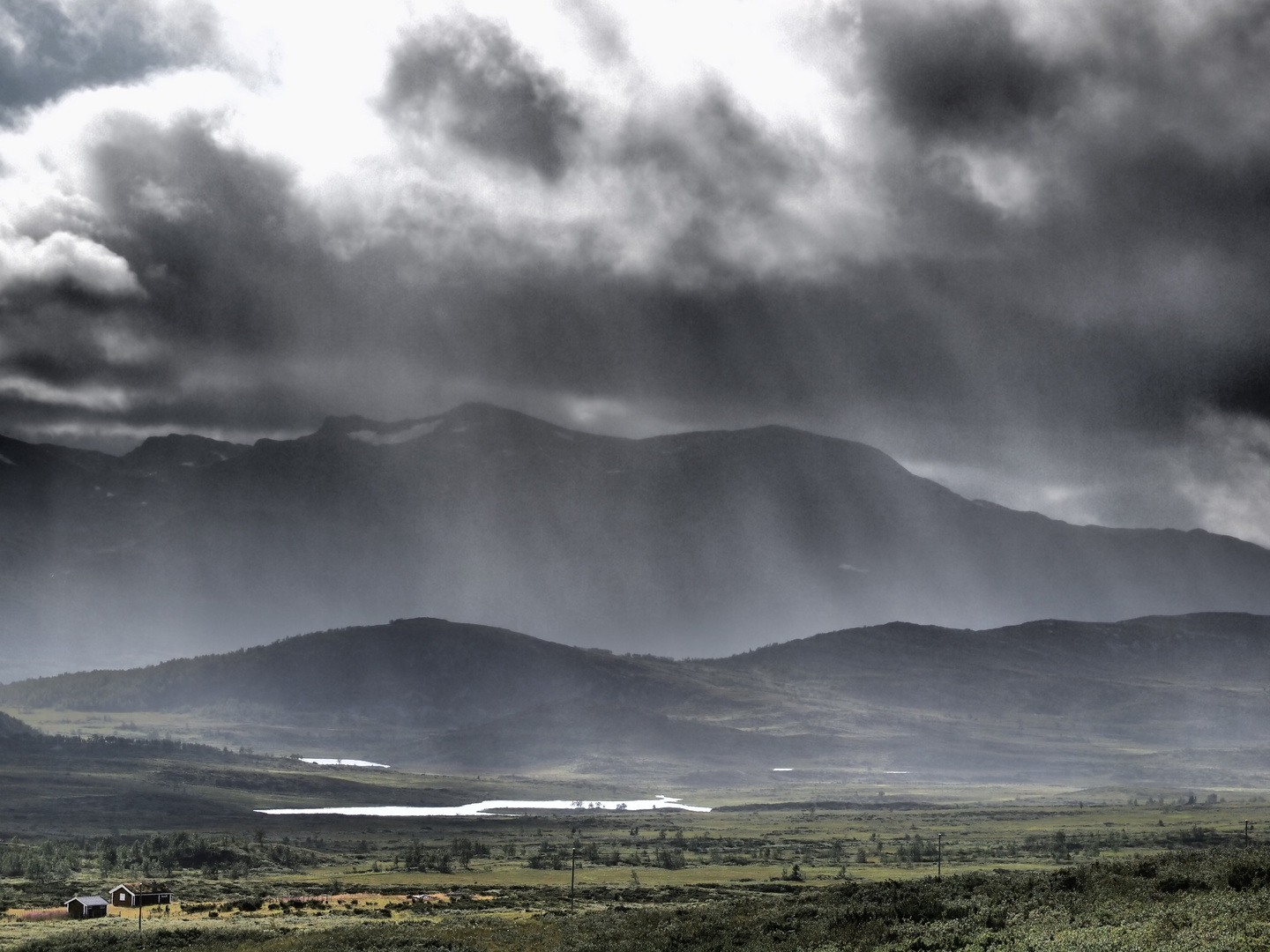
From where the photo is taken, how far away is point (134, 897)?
12469 centimetres

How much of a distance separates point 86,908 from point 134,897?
7.55m

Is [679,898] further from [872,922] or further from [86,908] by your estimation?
[872,922]

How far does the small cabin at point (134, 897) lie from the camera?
124 metres

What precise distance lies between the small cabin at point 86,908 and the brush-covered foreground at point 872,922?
9.37 metres

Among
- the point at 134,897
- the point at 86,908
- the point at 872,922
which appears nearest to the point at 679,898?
the point at 134,897

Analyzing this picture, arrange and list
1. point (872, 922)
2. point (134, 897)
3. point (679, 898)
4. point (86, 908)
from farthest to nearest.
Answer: point (134, 897) → point (679, 898) → point (86, 908) → point (872, 922)

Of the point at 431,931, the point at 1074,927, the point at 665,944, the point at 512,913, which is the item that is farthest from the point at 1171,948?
the point at 512,913

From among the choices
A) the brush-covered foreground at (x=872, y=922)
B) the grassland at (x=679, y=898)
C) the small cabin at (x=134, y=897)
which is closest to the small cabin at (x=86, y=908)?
the small cabin at (x=134, y=897)

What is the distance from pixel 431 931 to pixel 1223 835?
15132cm

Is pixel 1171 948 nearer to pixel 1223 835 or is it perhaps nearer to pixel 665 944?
pixel 665 944

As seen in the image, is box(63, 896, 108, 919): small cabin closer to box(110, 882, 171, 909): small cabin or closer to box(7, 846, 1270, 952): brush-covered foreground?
box(110, 882, 171, 909): small cabin

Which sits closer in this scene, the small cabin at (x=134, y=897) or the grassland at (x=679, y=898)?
the grassland at (x=679, y=898)

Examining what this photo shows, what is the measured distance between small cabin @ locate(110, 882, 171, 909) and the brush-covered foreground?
15519 mm

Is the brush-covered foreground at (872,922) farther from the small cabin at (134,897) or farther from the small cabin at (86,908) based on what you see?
the small cabin at (134,897)
